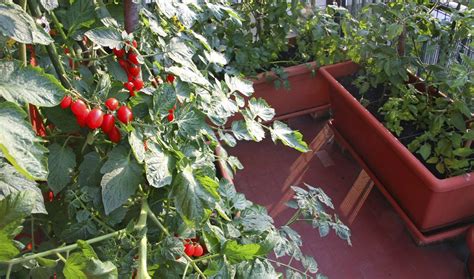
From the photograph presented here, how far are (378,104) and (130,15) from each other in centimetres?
132

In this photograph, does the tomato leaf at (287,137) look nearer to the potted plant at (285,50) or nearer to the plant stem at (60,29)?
the plant stem at (60,29)

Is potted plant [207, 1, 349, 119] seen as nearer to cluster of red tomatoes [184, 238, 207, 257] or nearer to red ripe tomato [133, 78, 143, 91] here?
red ripe tomato [133, 78, 143, 91]

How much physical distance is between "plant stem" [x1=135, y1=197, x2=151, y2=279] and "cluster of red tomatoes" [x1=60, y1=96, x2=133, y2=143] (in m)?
0.14

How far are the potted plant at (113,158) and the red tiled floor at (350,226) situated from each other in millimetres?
678

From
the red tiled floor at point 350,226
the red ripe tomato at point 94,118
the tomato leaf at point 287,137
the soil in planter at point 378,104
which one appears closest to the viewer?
the red ripe tomato at point 94,118

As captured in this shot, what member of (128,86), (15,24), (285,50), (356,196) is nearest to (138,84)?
(128,86)

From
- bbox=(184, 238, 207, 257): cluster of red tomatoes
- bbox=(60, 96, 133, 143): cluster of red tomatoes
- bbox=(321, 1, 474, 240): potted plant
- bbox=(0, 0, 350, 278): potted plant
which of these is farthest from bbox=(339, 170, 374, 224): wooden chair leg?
bbox=(60, 96, 133, 143): cluster of red tomatoes

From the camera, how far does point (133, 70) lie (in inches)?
36.1

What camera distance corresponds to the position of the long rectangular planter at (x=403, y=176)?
1434mm

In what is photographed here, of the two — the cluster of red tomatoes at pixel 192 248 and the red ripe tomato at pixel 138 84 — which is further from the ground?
the red ripe tomato at pixel 138 84

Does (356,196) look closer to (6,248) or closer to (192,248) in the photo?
(192,248)

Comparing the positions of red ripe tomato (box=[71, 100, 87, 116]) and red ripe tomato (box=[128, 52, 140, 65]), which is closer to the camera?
red ripe tomato (box=[71, 100, 87, 116])

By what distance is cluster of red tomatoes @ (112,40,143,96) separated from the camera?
0.89 metres

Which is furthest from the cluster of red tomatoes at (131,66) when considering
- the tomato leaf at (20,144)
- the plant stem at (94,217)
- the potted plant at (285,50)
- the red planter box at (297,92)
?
the red planter box at (297,92)
